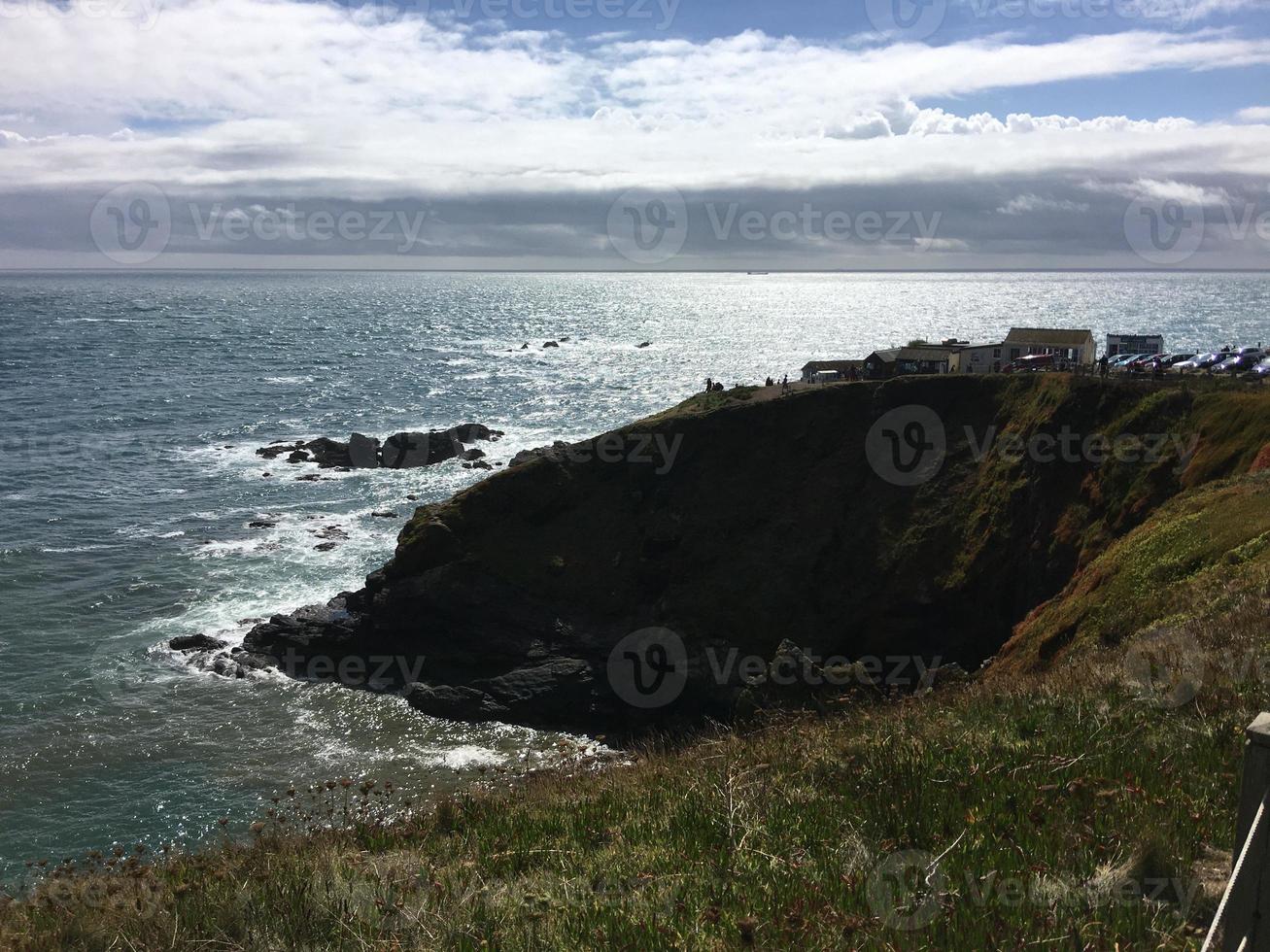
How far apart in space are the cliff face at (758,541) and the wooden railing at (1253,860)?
29.0m

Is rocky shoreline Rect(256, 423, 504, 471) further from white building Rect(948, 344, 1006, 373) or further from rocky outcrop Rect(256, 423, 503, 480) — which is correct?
white building Rect(948, 344, 1006, 373)

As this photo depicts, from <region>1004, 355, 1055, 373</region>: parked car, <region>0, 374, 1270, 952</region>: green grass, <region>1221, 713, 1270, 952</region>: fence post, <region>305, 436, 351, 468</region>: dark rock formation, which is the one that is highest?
<region>1004, 355, 1055, 373</region>: parked car

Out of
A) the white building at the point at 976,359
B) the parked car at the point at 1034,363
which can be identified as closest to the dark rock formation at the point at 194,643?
the parked car at the point at 1034,363

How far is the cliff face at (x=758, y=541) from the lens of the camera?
34.9 m

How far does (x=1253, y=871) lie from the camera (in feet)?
13.4

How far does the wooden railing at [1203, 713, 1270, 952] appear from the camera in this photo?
13.2ft

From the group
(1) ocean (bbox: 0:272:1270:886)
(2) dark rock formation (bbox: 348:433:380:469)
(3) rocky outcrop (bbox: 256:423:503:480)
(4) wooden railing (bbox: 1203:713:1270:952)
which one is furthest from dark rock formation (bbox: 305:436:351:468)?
(4) wooden railing (bbox: 1203:713:1270:952)

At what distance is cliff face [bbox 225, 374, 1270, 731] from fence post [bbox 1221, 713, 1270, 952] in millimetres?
29034

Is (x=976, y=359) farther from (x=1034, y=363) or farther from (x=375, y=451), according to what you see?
(x=375, y=451)

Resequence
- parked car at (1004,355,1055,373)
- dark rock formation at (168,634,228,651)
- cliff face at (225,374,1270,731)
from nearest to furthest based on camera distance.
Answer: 1. cliff face at (225,374,1270,731)
2. dark rock formation at (168,634,228,651)
3. parked car at (1004,355,1055,373)

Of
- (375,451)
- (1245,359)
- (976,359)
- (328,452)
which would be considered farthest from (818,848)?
(328,452)

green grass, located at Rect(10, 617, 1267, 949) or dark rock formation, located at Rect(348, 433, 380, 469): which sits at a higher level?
green grass, located at Rect(10, 617, 1267, 949)

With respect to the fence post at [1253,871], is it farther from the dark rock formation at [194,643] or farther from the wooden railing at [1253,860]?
the dark rock formation at [194,643]

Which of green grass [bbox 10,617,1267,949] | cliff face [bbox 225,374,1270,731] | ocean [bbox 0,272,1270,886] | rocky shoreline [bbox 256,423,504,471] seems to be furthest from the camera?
rocky shoreline [bbox 256,423,504,471]
